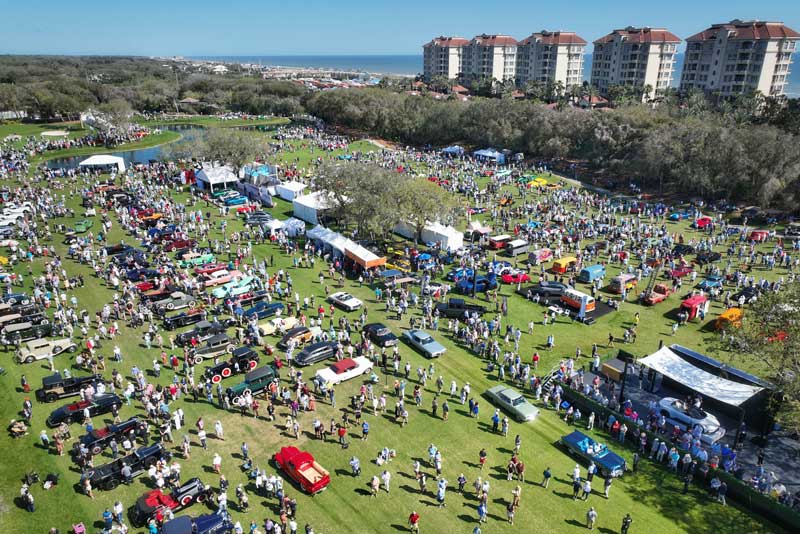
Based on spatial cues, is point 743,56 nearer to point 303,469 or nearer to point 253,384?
point 253,384

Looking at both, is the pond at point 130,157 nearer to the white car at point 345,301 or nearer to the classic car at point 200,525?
the white car at point 345,301

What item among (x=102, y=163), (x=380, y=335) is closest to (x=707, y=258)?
(x=380, y=335)

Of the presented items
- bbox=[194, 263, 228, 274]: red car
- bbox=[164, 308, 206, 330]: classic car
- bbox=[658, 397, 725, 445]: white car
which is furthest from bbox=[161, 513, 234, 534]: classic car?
bbox=[194, 263, 228, 274]: red car

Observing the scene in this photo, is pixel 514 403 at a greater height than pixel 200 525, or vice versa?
pixel 200 525

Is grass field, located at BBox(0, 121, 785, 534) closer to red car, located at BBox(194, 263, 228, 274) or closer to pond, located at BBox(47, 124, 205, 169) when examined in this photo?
red car, located at BBox(194, 263, 228, 274)

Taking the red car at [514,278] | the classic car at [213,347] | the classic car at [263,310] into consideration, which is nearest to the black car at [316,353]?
the classic car at [213,347]
